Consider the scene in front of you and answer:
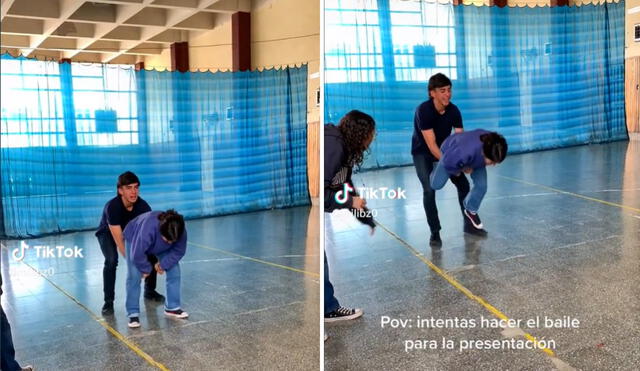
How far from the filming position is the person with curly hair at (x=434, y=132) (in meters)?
2.62

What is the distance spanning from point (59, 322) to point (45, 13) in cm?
108

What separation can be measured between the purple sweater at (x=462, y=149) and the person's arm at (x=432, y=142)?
0.02 m

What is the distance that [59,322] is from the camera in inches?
87.8

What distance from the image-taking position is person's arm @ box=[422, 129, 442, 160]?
262 centimetres

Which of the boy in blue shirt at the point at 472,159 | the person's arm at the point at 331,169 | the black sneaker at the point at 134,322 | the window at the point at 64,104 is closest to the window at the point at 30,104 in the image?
the window at the point at 64,104

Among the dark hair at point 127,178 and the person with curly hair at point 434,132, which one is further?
the person with curly hair at point 434,132

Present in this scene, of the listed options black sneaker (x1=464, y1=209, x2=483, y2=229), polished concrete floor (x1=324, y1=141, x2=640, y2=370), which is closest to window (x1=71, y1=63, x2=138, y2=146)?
polished concrete floor (x1=324, y1=141, x2=640, y2=370)

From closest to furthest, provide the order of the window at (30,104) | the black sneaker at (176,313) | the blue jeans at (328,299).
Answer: the window at (30,104)
the black sneaker at (176,313)
the blue jeans at (328,299)

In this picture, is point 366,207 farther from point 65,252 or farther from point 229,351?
point 65,252

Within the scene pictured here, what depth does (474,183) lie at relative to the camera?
2.65 meters

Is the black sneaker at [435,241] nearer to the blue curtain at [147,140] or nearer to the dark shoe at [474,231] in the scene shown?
the dark shoe at [474,231]

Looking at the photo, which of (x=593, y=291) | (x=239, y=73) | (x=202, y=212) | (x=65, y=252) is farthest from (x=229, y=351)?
(x=593, y=291)

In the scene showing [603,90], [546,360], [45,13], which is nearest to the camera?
[45,13]

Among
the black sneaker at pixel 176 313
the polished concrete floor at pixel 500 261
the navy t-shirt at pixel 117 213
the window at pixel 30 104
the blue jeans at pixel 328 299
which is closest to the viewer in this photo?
the window at pixel 30 104
